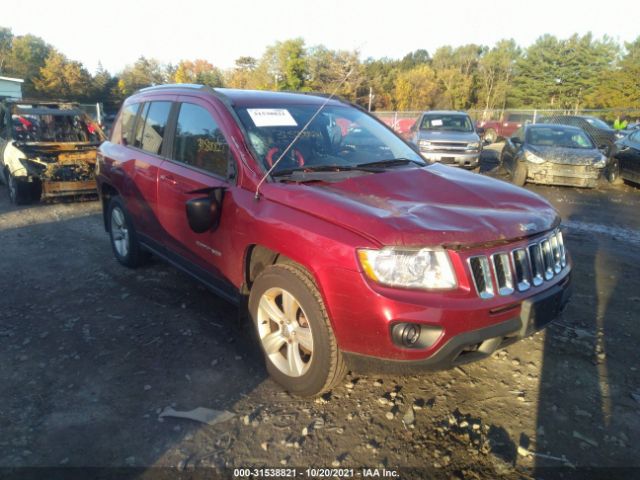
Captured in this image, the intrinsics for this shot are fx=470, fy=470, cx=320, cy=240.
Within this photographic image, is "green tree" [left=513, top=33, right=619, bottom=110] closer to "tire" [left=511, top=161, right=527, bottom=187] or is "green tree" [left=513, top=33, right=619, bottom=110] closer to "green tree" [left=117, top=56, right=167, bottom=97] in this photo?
"green tree" [left=117, top=56, right=167, bottom=97]

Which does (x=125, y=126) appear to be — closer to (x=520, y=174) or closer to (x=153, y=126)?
(x=153, y=126)

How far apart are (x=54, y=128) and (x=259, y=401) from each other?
8410mm

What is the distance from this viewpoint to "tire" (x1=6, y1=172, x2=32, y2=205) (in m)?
8.15

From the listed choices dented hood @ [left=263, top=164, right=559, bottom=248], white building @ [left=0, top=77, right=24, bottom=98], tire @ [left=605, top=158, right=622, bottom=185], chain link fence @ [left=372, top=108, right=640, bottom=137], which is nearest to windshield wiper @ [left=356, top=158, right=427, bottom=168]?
dented hood @ [left=263, top=164, right=559, bottom=248]

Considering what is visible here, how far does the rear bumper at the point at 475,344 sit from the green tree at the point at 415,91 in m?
47.9

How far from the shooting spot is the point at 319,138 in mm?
3668

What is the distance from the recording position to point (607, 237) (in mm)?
6711

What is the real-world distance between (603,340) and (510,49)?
71871mm

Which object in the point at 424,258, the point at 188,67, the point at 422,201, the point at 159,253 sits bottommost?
the point at 159,253

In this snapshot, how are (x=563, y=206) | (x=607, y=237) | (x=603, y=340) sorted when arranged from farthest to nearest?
(x=563, y=206), (x=607, y=237), (x=603, y=340)

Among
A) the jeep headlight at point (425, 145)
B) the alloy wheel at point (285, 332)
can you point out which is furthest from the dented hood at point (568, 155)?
the alloy wheel at point (285, 332)

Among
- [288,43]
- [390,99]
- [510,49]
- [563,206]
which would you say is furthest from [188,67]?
[563,206]

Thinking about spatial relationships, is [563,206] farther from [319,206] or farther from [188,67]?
[188,67]

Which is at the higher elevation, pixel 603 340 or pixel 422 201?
pixel 422 201
